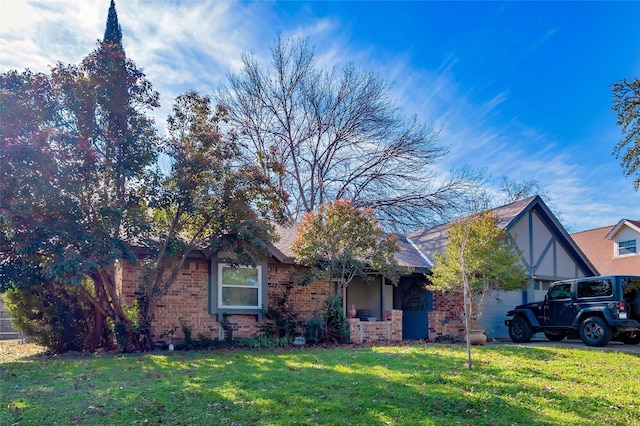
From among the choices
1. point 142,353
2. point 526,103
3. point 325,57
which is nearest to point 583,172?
point 526,103

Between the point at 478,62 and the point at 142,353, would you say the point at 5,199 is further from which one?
the point at 478,62

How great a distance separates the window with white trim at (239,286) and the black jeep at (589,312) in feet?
25.1

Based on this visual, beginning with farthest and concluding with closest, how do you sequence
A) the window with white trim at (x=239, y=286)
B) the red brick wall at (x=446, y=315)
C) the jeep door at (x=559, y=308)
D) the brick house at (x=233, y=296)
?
the red brick wall at (x=446, y=315) → the window with white trim at (x=239, y=286) → the jeep door at (x=559, y=308) → the brick house at (x=233, y=296)

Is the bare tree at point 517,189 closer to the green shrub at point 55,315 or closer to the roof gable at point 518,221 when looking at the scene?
the roof gable at point 518,221

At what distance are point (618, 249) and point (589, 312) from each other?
16.9m

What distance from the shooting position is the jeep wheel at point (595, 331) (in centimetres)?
1181

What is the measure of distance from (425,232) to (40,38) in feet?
52.1

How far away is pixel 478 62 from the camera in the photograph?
50.6 feet

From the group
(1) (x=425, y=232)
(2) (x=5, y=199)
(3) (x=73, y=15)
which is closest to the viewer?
(2) (x=5, y=199)

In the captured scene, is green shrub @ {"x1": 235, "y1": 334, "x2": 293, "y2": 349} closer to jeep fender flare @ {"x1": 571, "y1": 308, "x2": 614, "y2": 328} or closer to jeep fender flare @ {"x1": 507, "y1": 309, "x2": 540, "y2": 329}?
jeep fender flare @ {"x1": 507, "y1": 309, "x2": 540, "y2": 329}

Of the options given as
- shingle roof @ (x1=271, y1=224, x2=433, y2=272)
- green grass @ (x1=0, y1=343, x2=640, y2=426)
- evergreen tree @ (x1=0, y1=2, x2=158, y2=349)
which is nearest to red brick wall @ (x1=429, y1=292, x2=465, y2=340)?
shingle roof @ (x1=271, y1=224, x2=433, y2=272)

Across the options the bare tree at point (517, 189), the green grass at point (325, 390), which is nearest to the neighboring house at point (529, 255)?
the green grass at point (325, 390)

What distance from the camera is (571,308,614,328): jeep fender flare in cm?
1176

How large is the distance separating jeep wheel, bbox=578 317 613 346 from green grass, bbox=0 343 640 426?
210cm
